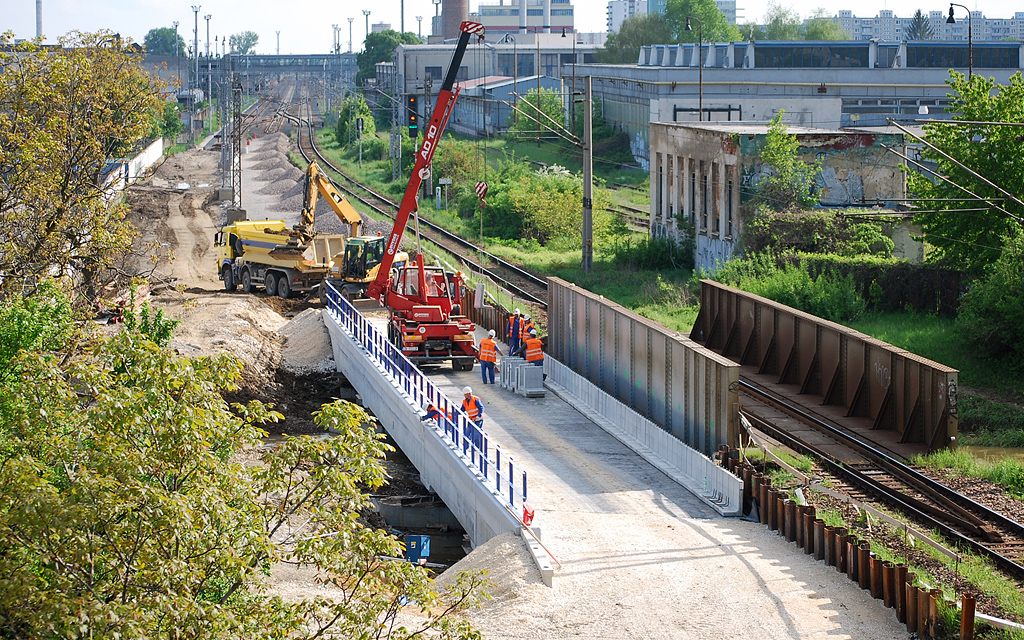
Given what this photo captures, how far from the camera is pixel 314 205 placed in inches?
1671

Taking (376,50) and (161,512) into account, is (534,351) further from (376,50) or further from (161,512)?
(376,50)

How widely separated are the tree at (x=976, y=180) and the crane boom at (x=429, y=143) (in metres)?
13.5

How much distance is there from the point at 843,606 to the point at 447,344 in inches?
666

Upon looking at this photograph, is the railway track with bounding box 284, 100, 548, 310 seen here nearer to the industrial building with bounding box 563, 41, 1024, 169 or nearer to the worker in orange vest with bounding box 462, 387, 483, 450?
the worker in orange vest with bounding box 462, 387, 483, 450

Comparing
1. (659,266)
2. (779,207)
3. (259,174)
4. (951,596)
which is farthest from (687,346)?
(259,174)

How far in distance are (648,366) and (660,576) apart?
8.85m

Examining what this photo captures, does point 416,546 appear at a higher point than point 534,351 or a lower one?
lower

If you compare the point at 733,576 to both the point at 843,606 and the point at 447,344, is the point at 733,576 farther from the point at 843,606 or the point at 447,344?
the point at 447,344

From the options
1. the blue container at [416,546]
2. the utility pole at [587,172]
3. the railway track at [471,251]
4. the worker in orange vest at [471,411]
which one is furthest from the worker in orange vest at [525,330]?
the railway track at [471,251]

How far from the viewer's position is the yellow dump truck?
42.8 m

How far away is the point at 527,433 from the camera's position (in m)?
23.8

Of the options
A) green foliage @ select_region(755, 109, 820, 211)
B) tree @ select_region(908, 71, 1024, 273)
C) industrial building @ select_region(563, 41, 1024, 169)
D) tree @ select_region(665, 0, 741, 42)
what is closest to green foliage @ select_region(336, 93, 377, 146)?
industrial building @ select_region(563, 41, 1024, 169)

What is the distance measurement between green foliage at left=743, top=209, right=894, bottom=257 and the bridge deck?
18.9 metres

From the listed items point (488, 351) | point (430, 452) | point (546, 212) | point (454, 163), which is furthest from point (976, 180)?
point (454, 163)
